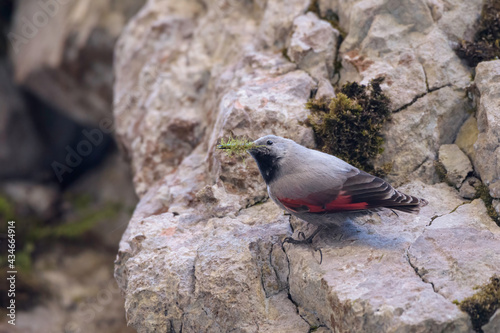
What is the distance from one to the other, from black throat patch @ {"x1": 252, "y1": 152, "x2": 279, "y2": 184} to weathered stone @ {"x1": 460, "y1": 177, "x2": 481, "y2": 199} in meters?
1.99

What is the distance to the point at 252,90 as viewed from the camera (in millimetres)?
5449

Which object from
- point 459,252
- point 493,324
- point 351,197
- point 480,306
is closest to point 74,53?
point 351,197

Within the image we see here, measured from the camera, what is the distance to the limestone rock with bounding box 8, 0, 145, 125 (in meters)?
9.23

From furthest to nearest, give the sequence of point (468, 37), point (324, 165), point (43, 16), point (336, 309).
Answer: point (43, 16), point (468, 37), point (324, 165), point (336, 309)

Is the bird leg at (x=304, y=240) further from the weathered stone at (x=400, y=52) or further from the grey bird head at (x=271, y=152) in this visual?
the weathered stone at (x=400, y=52)

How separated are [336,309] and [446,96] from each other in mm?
2879

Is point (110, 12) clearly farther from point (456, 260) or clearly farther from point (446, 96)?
point (456, 260)

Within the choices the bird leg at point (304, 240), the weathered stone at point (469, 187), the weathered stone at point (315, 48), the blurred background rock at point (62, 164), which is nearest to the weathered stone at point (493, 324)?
the weathered stone at point (469, 187)

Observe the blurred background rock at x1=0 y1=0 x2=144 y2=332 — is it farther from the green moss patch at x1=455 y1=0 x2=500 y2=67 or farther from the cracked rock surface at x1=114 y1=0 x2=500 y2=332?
the green moss patch at x1=455 y1=0 x2=500 y2=67

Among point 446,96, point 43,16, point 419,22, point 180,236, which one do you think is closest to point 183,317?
point 180,236

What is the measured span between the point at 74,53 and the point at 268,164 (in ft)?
21.8

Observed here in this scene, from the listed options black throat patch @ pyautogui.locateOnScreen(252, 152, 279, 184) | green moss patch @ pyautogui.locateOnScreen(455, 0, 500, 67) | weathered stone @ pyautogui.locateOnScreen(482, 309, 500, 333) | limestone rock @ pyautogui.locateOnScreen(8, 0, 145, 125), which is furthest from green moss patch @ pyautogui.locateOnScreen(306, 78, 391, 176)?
limestone rock @ pyautogui.locateOnScreen(8, 0, 145, 125)

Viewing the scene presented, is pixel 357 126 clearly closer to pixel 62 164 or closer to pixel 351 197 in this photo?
pixel 351 197

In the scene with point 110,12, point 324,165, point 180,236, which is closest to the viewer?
point 324,165
